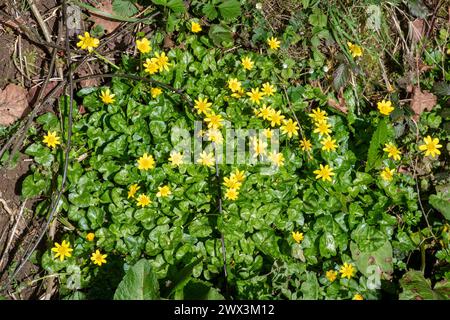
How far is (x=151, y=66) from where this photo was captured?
3.47 meters

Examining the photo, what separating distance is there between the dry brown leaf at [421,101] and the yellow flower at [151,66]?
6.60 feet

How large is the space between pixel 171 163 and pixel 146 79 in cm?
61

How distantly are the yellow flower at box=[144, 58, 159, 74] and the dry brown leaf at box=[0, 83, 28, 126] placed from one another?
3.14 feet

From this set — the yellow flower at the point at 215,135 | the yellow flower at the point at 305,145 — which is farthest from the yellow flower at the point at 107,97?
the yellow flower at the point at 305,145

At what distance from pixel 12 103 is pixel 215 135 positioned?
1530 mm

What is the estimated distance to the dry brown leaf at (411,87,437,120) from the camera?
388 cm

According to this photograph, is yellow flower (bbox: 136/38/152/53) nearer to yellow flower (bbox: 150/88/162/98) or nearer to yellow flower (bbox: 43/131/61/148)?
yellow flower (bbox: 150/88/162/98)

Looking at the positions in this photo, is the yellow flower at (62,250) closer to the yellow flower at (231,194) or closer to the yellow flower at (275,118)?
the yellow flower at (231,194)

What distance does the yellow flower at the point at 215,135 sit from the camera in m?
3.33

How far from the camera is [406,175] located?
3.60m

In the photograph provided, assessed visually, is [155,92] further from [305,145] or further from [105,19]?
[305,145]

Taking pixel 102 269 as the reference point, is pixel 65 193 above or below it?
above
